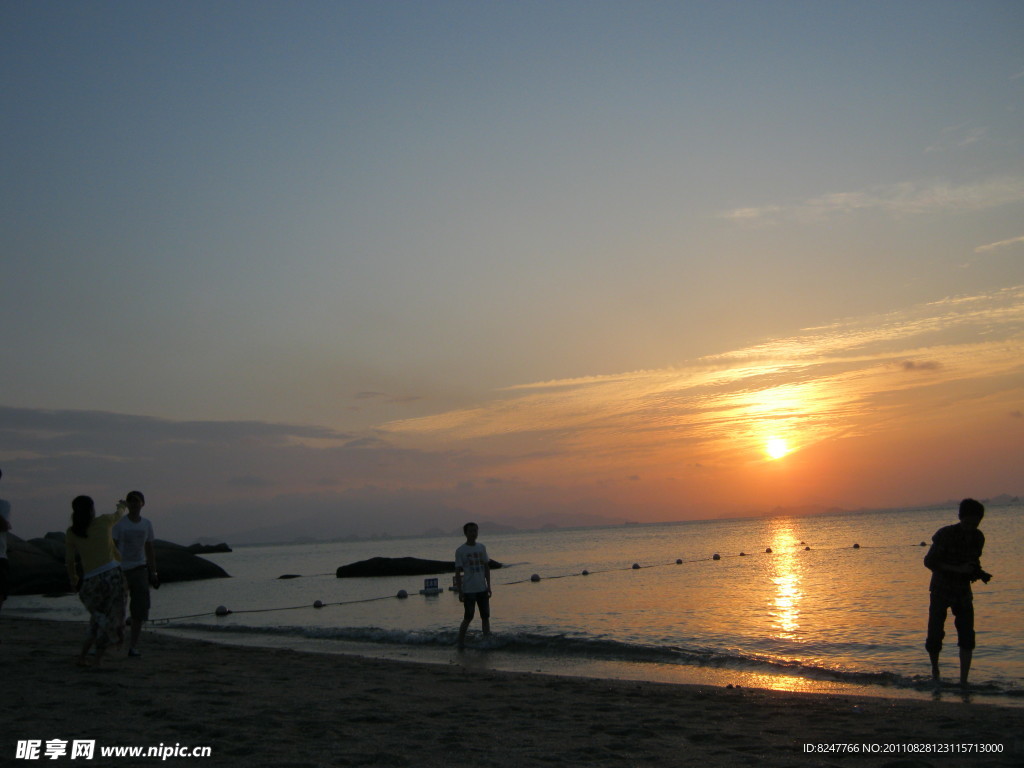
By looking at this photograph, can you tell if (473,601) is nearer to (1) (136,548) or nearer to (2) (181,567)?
(1) (136,548)

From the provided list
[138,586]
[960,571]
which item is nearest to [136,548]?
[138,586]

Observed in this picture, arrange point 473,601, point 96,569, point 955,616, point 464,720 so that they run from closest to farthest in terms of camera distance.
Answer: point 464,720 < point 96,569 < point 955,616 < point 473,601

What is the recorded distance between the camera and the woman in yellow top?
9.30 metres

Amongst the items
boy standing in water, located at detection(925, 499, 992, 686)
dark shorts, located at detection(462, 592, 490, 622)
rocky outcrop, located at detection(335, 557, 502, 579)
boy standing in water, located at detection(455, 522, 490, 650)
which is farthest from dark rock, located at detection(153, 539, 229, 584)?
boy standing in water, located at detection(925, 499, 992, 686)

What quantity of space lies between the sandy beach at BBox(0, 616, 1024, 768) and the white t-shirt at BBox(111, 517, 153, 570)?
1426mm

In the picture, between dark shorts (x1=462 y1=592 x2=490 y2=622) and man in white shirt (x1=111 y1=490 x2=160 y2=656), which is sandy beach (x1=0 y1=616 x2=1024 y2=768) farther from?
dark shorts (x1=462 y1=592 x2=490 y2=622)

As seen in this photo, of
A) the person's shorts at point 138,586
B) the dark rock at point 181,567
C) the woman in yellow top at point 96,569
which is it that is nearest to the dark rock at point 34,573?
the dark rock at point 181,567

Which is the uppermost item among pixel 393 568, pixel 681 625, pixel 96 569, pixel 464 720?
pixel 96 569

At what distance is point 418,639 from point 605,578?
1971cm

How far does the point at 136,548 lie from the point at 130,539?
16 cm

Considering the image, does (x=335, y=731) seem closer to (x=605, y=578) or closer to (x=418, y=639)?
(x=418, y=639)

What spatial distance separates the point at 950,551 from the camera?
9.59 meters

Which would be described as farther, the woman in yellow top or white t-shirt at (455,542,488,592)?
white t-shirt at (455,542,488,592)

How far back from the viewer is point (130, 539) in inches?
410
